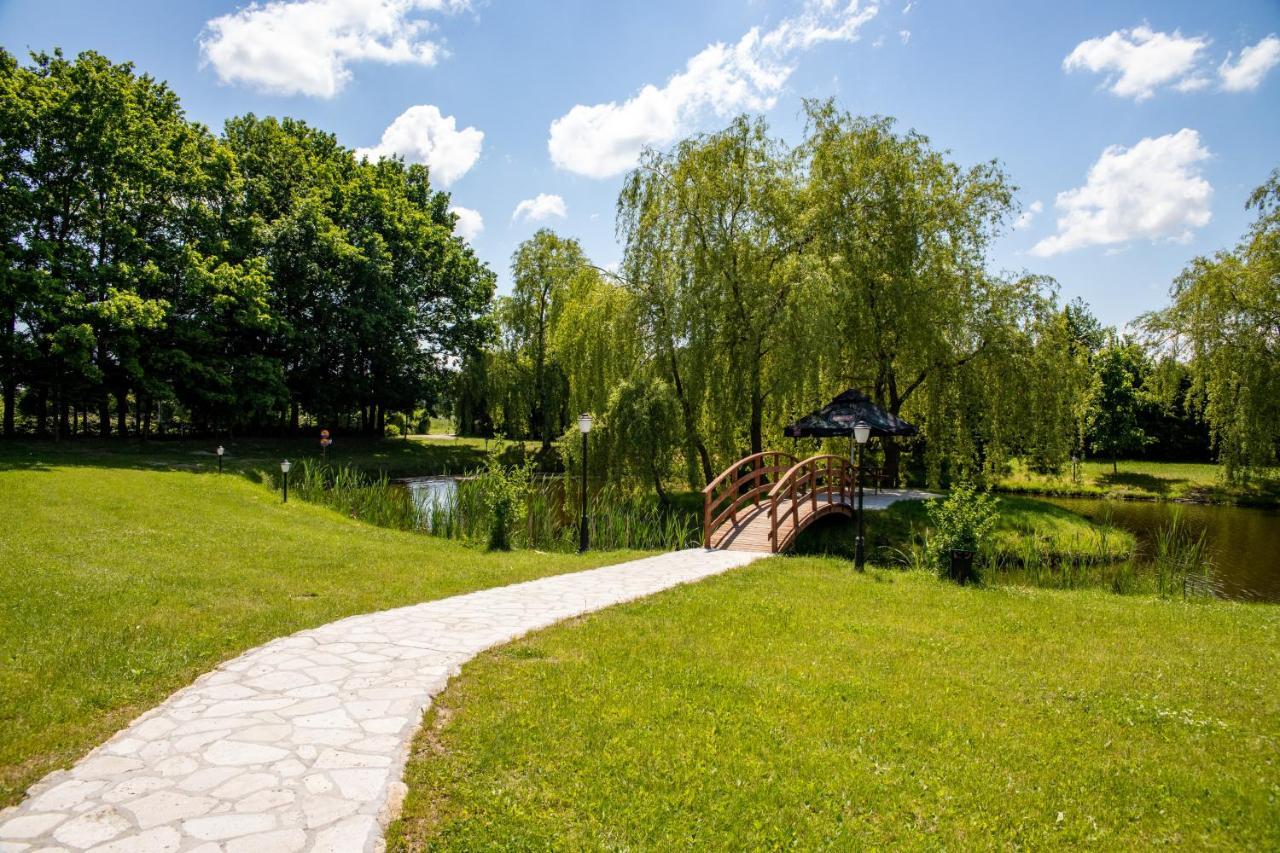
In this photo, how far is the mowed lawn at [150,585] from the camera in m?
→ 3.81

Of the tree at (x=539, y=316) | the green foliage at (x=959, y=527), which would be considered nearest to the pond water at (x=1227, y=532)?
the green foliage at (x=959, y=527)

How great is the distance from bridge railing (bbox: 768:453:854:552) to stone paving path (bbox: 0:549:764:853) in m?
6.17

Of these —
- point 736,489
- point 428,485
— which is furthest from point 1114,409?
point 428,485

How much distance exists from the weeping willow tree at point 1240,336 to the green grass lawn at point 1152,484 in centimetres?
290

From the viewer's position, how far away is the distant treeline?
695 inches

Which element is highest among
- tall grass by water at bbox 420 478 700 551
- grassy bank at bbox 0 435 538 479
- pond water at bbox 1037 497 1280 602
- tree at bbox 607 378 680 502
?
tree at bbox 607 378 680 502

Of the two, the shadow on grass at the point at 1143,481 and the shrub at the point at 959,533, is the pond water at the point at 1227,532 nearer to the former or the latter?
the shadow on grass at the point at 1143,481

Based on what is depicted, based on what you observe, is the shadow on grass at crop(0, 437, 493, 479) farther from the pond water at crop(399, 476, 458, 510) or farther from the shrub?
the shrub

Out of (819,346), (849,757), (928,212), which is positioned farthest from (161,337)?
(849,757)

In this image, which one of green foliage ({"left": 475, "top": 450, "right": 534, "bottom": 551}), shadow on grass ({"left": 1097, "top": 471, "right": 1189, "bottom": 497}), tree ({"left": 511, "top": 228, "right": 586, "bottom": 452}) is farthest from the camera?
tree ({"left": 511, "top": 228, "right": 586, "bottom": 452})

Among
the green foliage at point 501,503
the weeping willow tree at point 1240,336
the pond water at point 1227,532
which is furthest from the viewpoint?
the weeping willow tree at point 1240,336

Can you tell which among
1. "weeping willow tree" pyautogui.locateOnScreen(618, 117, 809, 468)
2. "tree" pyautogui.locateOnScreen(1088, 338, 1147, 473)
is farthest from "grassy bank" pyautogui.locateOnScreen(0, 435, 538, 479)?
"tree" pyautogui.locateOnScreen(1088, 338, 1147, 473)

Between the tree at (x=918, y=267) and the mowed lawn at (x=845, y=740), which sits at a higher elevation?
the tree at (x=918, y=267)

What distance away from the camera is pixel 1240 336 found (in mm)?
16797
